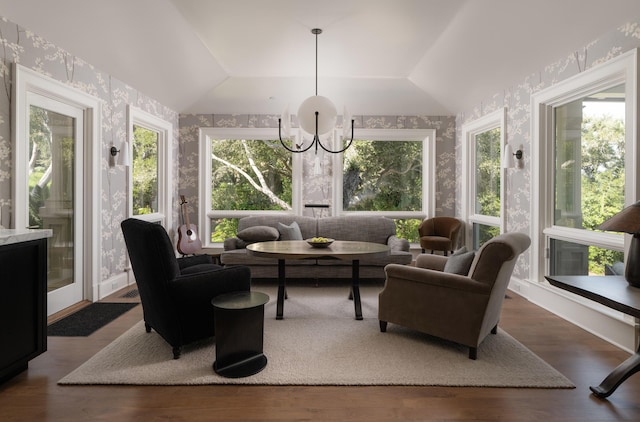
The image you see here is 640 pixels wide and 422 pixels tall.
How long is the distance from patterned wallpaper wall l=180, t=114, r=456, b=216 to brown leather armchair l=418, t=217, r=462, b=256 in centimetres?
44

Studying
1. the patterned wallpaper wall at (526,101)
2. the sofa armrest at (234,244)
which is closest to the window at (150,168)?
the sofa armrest at (234,244)

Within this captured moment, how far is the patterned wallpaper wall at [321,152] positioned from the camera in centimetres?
630

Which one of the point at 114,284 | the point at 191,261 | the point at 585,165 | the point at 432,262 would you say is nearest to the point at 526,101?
the point at 585,165

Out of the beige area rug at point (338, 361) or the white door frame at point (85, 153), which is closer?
the beige area rug at point (338, 361)

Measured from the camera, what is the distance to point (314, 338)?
306cm

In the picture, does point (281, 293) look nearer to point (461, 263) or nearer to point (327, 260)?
point (327, 260)

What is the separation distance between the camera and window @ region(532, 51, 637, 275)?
311 cm

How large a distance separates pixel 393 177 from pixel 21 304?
16.9 ft

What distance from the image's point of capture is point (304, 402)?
7.03 feet

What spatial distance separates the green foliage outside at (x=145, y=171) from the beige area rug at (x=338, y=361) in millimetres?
2331

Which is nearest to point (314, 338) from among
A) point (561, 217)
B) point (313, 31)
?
point (561, 217)

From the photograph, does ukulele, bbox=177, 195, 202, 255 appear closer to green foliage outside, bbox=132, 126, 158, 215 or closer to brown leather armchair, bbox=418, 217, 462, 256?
green foliage outside, bbox=132, 126, 158, 215

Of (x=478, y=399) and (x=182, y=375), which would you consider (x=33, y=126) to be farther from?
(x=478, y=399)

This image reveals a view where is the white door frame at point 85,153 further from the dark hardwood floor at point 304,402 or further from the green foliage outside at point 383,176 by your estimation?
the green foliage outside at point 383,176
